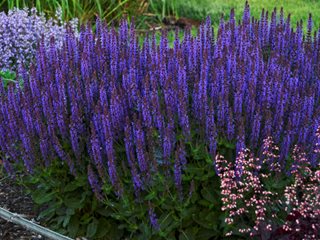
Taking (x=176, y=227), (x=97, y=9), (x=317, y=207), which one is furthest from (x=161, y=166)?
(x=97, y=9)

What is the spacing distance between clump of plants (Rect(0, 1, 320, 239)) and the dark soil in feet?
0.86

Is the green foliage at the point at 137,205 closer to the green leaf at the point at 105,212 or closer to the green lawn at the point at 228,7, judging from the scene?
the green leaf at the point at 105,212

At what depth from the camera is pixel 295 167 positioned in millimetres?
3541

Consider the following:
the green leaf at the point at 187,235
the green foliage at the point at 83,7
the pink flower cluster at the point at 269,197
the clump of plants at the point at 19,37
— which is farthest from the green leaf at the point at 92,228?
the green foliage at the point at 83,7

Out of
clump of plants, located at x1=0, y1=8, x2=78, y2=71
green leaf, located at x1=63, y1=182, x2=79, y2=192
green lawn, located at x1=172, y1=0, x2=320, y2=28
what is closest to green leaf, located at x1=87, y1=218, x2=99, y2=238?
green leaf, located at x1=63, y1=182, x2=79, y2=192

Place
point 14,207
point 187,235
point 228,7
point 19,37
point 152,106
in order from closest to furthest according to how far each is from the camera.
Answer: point 152,106, point 187,235, point 14,207, point 19,37, point 228,7

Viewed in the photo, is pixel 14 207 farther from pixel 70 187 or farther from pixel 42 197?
pixel 70 187

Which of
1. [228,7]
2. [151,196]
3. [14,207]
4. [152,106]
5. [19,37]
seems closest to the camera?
[151,196]

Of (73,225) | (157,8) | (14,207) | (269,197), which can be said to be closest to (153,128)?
(269,197)

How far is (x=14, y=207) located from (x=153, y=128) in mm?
1403

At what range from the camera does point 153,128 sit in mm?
3637

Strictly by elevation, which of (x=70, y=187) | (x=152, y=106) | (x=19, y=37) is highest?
(x=152, y=106)

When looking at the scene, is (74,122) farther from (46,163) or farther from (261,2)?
(261,2)

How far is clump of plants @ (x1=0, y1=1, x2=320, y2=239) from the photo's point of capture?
351cm
